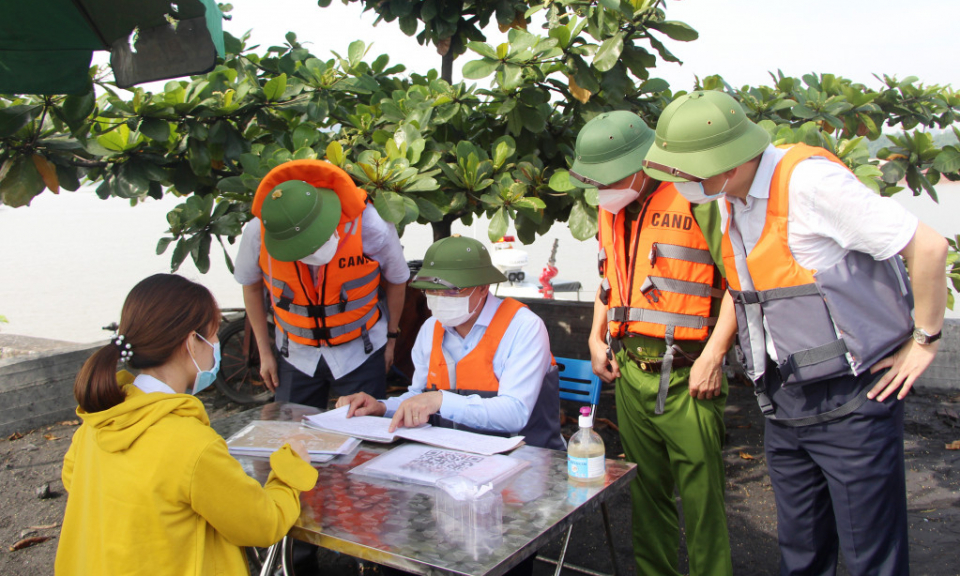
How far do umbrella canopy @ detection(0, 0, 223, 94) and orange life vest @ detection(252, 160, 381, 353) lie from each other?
0.89m

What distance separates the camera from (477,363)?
2977 millimetres

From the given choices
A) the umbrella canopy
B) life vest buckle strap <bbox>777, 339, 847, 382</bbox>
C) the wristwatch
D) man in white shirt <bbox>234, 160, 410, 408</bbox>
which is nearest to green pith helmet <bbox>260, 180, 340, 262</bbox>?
man in white shirt <bbox>234, 160, 410, 408</bbox>

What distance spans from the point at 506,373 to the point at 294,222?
3.89ft

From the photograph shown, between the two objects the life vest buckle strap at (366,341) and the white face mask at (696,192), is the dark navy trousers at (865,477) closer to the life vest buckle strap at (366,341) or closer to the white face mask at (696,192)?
the white face mask at (696,192)

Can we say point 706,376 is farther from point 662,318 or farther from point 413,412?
point 413,412

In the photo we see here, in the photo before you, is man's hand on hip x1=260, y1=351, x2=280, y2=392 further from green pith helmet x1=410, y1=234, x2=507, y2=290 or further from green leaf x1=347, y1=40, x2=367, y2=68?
green leaf x1=347, y1=40, x2=367, y2=68

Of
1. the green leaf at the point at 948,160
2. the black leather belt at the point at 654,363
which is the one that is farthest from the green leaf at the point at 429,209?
the green leaf at the point at 948,160

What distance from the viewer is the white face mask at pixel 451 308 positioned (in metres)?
2.97

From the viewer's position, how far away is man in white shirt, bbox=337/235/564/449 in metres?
2.78

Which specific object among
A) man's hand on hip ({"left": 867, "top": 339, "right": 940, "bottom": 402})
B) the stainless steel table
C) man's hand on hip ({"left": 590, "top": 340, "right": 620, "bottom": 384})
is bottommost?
the stainless steel table

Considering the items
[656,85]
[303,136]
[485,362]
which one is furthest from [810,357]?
[303,136]

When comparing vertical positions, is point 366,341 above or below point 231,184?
below

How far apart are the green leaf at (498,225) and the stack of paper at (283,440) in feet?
4.83

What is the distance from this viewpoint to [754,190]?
2.27 m
